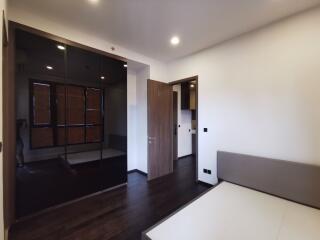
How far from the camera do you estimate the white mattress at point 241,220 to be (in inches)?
59.4

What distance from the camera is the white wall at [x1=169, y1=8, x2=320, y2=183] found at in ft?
7.12

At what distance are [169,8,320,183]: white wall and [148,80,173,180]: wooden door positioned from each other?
3.24ft

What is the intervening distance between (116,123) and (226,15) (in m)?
2.75

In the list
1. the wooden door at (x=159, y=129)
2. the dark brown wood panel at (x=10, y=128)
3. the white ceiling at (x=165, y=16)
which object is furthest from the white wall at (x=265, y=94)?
the dark brown wood panel at (x=10, y=128)

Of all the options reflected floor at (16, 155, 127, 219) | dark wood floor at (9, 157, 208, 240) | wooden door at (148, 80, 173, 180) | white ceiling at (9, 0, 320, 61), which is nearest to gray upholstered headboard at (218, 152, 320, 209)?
dark wood floor at (9, 157, 208, 240)

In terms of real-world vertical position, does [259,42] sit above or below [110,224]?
above

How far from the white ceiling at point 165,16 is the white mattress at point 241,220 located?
2665 millimetres

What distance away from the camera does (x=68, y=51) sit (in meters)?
2.65

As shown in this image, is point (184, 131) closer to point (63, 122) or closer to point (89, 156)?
point (89, 156)

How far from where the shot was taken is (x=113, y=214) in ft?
7.91

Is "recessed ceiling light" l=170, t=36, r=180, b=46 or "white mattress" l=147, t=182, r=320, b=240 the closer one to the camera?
"white mattress" l=147, t=182, r=320, b=240

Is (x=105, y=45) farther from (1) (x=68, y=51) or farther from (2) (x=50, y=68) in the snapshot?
(2) (x=50, y=68)

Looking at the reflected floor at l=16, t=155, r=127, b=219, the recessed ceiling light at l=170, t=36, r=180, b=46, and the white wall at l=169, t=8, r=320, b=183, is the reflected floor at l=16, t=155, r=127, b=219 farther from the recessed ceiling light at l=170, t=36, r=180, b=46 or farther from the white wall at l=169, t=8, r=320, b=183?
the recessed ceiling light at l=170, t=36, r=180, b=46

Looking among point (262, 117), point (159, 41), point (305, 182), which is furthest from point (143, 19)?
point (305, 182)
